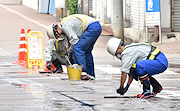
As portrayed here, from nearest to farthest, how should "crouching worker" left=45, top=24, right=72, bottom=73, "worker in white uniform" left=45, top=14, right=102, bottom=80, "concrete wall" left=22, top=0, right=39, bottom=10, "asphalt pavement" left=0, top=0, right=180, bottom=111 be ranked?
"asphalt pavement" left=0, top=0, right=180, bottom=111 → "worker in white uniform" left=45, top=14, right=102, bottom=80 → "crouching worker" left=45, top=24, right=72, bottom=73 → "concrete wall" left=22, top=0, right=39, bottom=10

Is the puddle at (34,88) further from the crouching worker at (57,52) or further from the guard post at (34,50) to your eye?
A: the guard post at (34,50)

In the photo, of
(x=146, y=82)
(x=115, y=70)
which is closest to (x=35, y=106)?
(x=146, y=82)

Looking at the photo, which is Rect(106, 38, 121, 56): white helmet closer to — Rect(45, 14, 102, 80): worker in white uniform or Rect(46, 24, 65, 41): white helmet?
Rect(45, 14, 102, 80): worker in white uniform

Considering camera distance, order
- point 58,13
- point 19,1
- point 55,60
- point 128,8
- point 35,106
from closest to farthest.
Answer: point 35,106 → point 55,60 → point 128,8 → point 58,13 → point 19,1

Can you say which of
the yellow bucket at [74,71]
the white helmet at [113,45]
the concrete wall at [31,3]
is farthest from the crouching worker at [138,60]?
the concrete wall at [31,3]

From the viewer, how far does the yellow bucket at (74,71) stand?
10.5m

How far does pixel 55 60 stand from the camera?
38.7 ft

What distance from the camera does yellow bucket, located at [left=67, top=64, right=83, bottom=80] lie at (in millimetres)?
10516

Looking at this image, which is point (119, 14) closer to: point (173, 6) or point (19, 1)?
point (173, 6)

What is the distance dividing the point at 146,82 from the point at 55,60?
155 inches

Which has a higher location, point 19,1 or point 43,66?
point 19,1

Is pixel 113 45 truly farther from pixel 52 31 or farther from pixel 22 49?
pixel 22 49

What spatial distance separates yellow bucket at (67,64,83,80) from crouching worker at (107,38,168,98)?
7.64 feet

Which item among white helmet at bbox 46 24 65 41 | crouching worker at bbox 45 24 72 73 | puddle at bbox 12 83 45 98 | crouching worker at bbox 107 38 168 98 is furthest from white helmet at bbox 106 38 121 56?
crouching worker at bbox 45 24 72 73
